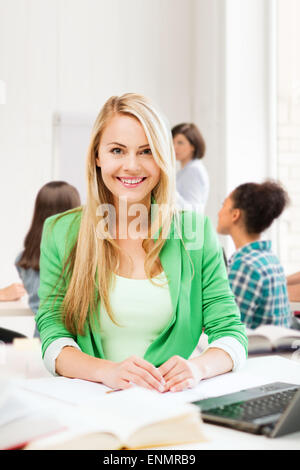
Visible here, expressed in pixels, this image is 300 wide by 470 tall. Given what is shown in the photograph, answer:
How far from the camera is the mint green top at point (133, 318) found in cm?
119

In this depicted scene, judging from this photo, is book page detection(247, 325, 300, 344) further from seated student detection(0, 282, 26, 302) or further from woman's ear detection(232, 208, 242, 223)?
seated student detection(0, 282, 26, 302)

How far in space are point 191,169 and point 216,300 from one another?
8.02 ft

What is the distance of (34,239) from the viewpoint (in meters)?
2.43

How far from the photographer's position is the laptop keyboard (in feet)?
2.40

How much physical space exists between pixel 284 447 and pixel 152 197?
75 cm

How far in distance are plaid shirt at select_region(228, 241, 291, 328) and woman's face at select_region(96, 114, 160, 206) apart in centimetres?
96

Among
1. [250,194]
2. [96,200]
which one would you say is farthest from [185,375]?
[250,194]

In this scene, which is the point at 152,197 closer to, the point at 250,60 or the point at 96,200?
the point at 96,200

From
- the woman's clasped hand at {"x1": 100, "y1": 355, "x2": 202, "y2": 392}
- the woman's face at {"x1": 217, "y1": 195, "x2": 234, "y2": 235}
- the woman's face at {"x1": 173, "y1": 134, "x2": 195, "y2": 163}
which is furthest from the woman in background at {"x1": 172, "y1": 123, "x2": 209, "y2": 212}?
the woman's clasped hand at {"x1": 100, "y1": 355, "x2": 202, "y2": 392}

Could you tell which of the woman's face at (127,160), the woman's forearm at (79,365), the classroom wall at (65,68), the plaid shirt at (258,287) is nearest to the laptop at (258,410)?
the woman's forearm at (79,365)

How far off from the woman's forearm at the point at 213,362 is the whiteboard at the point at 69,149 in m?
3.38

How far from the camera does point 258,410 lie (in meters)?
0.75
